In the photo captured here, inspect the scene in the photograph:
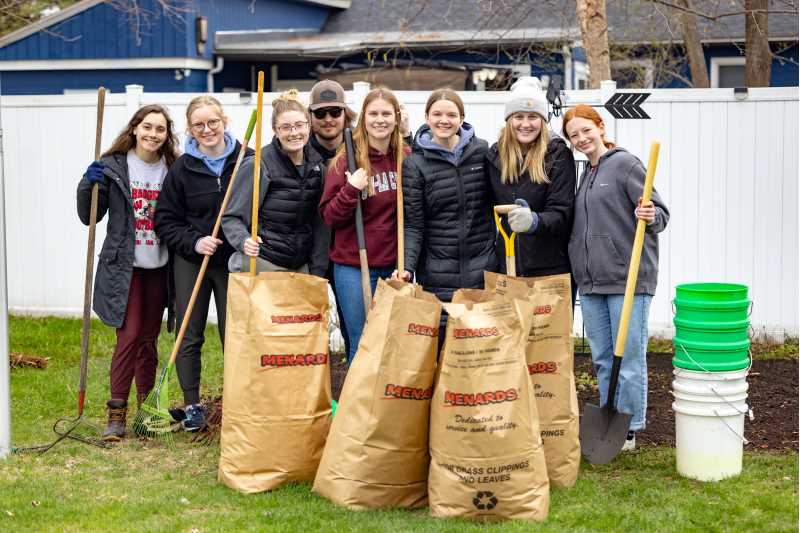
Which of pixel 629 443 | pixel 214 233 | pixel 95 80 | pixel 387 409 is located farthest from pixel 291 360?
pixel 95 80

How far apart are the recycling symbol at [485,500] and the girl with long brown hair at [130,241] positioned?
2303 mm

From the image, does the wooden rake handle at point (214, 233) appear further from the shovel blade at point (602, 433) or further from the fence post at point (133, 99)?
the fence post at point (133, 99)

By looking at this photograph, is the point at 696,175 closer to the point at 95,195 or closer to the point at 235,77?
the point at 95,195

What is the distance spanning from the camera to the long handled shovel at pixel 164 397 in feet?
18.0

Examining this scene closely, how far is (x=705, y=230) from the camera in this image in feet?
27.7

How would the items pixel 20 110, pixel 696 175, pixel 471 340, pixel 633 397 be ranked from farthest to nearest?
pixel 20 110 < pixel 696 175 < pixel 633 397 < pixel 471 340

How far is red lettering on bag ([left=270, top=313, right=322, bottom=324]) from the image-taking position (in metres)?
4.80

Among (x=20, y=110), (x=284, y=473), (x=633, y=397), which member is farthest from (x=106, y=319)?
(x=20, y=110)

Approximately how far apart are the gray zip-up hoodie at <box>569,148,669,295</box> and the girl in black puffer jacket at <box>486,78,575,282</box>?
0.09 m

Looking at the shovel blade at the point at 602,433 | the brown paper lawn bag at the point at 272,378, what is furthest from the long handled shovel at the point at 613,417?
the brown paper lawn bag at the point at 272,378

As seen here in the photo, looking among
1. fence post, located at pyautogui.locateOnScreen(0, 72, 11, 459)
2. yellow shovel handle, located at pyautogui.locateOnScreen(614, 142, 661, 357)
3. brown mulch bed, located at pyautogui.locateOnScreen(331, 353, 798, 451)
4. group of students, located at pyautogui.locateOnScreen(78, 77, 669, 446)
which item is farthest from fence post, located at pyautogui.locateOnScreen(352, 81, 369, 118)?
yellow shovel handle, located at pyautogui.locateOnScreen(614, 142, 661, 357)

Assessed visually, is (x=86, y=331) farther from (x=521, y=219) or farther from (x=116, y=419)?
(x=521, y=219)

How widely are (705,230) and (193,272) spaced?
435 cm

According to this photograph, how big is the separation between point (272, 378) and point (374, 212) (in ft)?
3.15
